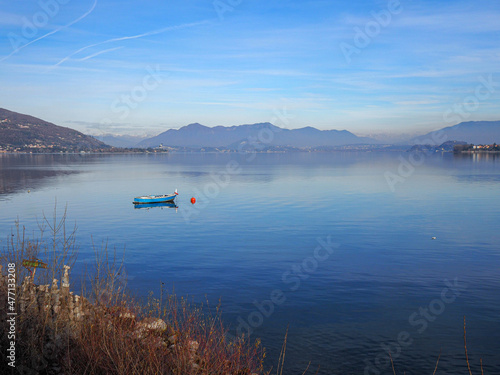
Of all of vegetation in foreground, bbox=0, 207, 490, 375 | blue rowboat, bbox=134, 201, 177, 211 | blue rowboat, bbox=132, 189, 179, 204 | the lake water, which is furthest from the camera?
blue rowboat, bbox=132, 189, 179, 204

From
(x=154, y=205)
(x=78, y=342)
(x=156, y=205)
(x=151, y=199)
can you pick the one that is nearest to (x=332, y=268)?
→ (x=78, y=342)

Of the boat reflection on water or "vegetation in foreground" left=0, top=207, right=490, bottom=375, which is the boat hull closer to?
the boat reflection on water

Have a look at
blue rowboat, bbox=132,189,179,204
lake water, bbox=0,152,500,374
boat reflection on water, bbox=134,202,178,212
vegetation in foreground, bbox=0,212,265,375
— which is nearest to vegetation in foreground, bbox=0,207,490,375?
vegetation in foreground, bbox=0,212,265,375

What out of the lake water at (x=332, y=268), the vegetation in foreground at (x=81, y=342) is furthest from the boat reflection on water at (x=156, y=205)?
the vegetation in foreground at (x=81, y=342)

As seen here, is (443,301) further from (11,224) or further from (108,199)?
(108,199)

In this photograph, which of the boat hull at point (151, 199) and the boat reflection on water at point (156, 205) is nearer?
the boat reflection on water at point (156, 205)

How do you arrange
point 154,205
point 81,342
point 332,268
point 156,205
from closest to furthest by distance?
point 81,342 < point 332,268 < point 154,205 < point 156,205

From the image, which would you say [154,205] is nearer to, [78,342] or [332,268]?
[332,268]

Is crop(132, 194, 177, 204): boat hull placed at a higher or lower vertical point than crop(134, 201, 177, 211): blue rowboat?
higher

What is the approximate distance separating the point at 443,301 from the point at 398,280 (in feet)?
12.2

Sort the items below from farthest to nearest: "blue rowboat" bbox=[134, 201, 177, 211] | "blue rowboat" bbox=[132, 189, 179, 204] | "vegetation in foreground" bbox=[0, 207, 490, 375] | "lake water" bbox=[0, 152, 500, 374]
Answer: "blue rowboat" bbox=[132, 189, 179, 204]
"blue rowboat" bbox=[134, 201, 177, 211]
"lake water" bbox=[0, 152, 500, 374]
"vegetation in foreground" bbox=[0, 207, 490, 375]

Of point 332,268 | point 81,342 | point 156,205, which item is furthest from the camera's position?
point 156,205

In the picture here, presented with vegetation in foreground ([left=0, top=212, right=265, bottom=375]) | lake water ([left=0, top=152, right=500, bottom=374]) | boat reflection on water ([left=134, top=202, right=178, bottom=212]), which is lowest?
lake water ([left=0, top=152, right=500, bottom=374])

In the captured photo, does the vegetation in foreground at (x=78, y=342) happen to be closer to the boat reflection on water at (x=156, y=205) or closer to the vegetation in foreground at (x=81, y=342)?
the vegetation in foreground at (x=81, y=342)
